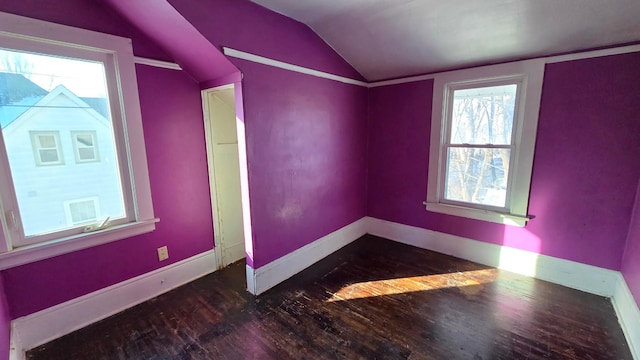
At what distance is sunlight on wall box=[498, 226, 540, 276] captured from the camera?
2.60 meters

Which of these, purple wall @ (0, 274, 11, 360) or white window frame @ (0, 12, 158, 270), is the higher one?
white window frame @ (0, 12, 158, 270)

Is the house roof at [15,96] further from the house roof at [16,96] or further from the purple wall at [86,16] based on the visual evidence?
the purple wall at [86,16]

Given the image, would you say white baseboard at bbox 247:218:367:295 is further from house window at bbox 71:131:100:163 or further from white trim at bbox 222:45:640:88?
white trim at bbox 222:45:640:88

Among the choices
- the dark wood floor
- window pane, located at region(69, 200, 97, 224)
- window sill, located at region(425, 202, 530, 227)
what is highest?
window pane, located at region(69, 200, 97, 224)

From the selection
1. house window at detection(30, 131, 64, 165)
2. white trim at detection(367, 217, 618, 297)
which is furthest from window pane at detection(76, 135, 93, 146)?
white trim at detection(367, 217, 618, 297)

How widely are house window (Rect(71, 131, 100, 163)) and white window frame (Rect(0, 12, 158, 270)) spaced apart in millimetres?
143

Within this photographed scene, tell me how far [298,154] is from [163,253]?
1514 millimetres

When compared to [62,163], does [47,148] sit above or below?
above

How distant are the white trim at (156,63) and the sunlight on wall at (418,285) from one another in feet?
7.89

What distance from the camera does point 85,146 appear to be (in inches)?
76.8

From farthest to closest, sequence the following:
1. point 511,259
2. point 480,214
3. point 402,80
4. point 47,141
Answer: point 402,80
point 480,214
point 511,259
point 47,141

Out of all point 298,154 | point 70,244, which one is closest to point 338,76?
point 298,154

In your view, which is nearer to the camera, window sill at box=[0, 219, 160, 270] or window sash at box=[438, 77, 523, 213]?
window sill at box=[0, 219, 160, 270]

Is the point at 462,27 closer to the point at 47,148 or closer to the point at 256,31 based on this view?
the point at 256,31
